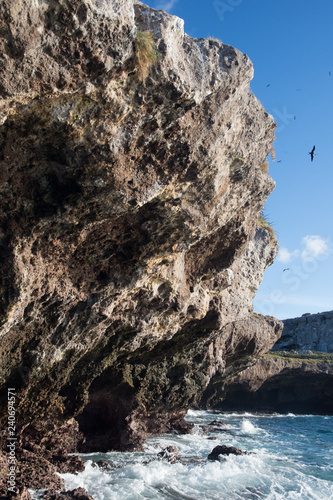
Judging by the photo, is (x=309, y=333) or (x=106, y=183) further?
(x=309, y=333)

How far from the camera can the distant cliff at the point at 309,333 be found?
169 feet

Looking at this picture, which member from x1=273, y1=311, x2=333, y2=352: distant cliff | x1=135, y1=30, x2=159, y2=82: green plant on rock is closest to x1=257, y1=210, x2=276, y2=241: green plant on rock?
x1=135, y1=30, x2=159, y2=82: green plant on rock

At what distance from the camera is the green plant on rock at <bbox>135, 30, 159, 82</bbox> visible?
621 cm

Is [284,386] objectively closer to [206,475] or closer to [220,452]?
[220,452]

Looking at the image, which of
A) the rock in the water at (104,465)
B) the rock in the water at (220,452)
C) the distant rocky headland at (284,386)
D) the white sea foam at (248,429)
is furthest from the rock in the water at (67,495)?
the distant rocky headland at (284,386)

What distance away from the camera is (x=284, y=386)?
41.2 m

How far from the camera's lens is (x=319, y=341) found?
52.1m

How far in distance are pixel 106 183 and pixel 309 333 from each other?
51903mm

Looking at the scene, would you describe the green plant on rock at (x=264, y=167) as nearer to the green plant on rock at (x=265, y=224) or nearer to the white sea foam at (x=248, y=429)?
the green plant on rock at (x=265, y=224)

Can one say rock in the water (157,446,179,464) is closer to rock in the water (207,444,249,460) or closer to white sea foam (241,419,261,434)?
rock in the water (207,444,249,460)

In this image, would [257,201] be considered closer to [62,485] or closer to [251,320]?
[62,485]

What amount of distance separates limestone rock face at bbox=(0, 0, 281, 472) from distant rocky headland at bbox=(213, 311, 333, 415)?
24.8m

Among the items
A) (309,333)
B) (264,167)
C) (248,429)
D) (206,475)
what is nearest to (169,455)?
(206,475)

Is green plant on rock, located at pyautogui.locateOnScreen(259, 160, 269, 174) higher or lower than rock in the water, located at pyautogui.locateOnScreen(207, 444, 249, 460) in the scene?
higher
